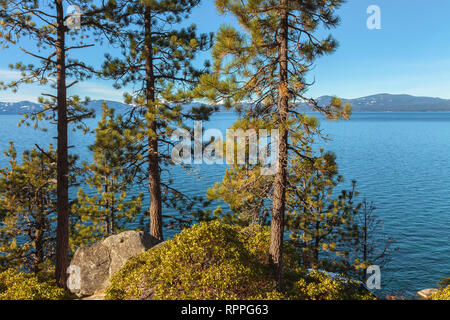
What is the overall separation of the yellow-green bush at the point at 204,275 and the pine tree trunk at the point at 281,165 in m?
0.42

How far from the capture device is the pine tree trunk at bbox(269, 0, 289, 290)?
26.1 ft

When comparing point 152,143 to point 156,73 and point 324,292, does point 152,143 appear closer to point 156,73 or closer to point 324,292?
point 156,73

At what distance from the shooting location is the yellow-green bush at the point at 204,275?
6695mm

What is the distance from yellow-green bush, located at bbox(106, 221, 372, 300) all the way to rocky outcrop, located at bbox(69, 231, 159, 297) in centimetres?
242

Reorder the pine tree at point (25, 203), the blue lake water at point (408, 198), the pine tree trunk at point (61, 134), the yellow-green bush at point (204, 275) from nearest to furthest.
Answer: the yellow-green bush at point (204, 275) < the pine tree trunk at point (61, 134) < the pine tree at point (25, 203) < the blue lake water at point (408, 198)

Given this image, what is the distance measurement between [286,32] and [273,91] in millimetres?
1646

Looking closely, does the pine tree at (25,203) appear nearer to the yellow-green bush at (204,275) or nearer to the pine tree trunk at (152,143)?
the pine tree trunk at (152,143)

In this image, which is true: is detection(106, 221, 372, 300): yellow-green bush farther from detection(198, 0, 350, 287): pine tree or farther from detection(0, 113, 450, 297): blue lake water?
detection(0, 113, 450, 297): blue lake water

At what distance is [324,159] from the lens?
290 inches

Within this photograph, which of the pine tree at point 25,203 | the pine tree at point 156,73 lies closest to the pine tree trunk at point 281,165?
the pine tree at point 156,73
